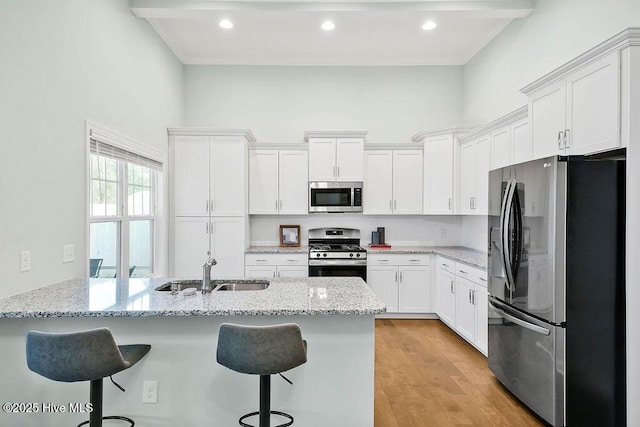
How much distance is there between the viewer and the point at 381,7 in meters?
3.68

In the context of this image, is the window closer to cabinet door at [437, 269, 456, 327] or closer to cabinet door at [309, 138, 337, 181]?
cabinet door at [309, 138, 337, 181]

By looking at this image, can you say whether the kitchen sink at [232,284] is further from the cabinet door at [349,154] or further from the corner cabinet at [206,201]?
the cabinet door at [349,154]

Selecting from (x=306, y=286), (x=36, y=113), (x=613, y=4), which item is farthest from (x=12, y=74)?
(x=613, y=4)

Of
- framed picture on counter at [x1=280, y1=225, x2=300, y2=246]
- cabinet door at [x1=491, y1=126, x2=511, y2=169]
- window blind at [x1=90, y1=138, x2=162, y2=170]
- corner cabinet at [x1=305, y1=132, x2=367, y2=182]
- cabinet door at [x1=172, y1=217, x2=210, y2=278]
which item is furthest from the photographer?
framed picture on counter at [x1=280, y1=225, x2=300, y2=246]

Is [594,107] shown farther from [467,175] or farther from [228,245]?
[228,245]

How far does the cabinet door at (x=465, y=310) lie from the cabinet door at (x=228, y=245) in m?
2.53

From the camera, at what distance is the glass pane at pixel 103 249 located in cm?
306

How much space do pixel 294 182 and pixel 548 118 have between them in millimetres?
3001

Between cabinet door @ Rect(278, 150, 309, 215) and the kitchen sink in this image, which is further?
cabinet door @ Rect(278, 150, 309, 215)

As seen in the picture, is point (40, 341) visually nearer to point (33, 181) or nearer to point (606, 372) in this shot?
point (33, 181)

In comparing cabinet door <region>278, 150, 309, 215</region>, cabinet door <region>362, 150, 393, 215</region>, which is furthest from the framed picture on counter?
cabinet door <region>362, 150, 393, 215</region>

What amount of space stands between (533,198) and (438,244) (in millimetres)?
2906

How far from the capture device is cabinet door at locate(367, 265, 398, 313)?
4648 millimetres

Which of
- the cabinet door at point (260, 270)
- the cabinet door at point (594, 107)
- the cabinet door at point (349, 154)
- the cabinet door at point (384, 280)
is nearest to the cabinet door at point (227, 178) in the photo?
the cabinet door at point (260, 270)
